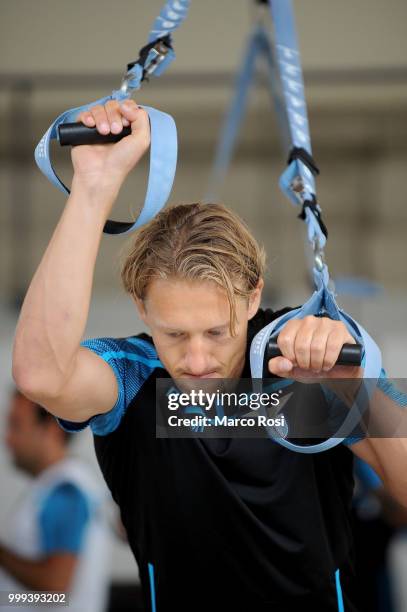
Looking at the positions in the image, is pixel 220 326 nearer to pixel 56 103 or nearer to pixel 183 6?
pixel 183 6

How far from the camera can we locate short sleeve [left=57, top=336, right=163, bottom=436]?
2.68ft

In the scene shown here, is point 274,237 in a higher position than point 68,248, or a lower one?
higher

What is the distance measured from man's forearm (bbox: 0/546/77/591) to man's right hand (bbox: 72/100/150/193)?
0.74 m

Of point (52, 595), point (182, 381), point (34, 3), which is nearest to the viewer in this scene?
point (182, 381)

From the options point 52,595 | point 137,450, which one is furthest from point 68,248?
point 52,595

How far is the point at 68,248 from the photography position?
670 mm

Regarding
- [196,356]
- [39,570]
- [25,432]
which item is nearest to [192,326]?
[196,356]

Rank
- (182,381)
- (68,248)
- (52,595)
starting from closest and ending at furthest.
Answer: (68,248) → (182,381) → (52,595)

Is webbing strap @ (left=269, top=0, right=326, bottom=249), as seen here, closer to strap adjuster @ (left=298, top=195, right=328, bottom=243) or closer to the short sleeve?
strap adjuster @ (left=298, top=195, right=328, bottom=243)

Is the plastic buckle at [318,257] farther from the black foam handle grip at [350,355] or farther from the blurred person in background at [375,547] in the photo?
the blurred person in background at [375,547]

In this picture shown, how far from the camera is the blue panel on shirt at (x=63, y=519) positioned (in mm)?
1294

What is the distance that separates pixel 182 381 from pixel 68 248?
0.19m

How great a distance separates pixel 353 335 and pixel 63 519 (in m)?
0.80

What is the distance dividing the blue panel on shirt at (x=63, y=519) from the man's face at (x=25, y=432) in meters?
0.31
